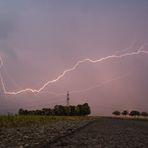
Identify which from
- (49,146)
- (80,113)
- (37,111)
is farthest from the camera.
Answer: (80,113)

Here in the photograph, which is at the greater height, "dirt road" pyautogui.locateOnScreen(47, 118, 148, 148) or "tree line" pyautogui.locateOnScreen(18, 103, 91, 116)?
"tree line" pyautogui.locateOnScreen(18, 103, 91, 116)

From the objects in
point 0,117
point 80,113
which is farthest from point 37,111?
point 0,117

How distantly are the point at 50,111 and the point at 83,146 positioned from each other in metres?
144

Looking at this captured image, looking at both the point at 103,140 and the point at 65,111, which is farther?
the point at 65,111

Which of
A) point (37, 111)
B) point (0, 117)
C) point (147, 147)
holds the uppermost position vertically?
point (37, 111)

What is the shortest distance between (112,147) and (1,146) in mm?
4630

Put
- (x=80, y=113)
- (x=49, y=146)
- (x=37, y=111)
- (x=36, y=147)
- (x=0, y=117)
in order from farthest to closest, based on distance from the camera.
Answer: (x=80, y=113) → (x=37, y=111) → (x=0, y=117) → (x=49, y=146) → (x=36, y=147)

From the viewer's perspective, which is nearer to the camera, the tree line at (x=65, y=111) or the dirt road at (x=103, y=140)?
the dirt road at (x=103, y=140)

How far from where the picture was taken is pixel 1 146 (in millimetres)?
16484

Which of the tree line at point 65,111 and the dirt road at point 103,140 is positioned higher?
the tree line at point 65,111

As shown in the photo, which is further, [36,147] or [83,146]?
[83,146]

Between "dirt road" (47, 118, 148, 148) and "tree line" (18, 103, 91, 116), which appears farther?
"tree line" (18, 103, 91, 116)

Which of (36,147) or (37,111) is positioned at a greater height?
(37,111)

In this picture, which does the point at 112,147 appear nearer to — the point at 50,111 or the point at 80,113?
→ the point at 50,111
